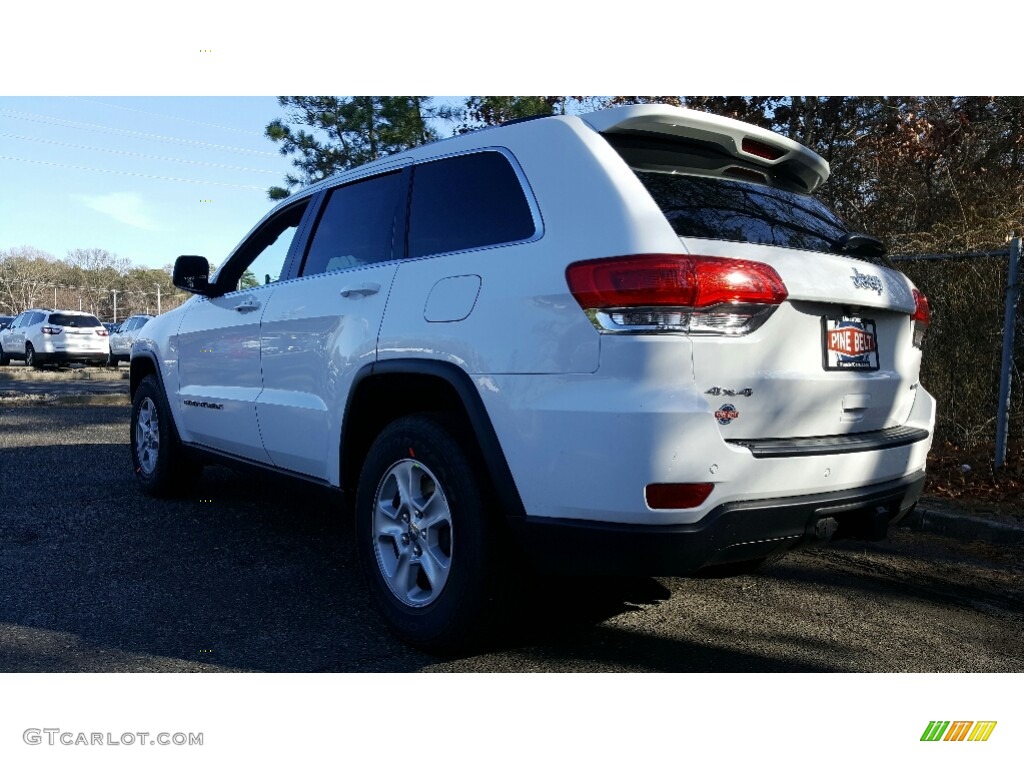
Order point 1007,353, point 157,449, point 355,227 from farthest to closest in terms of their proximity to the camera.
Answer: point 1007,353 → point 157,449 → point 355,227

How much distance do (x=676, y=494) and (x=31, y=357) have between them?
2799 cm

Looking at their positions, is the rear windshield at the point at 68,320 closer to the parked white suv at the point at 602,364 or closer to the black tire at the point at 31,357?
the black tire at the point at 31,357

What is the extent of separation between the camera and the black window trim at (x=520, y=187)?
263 cm

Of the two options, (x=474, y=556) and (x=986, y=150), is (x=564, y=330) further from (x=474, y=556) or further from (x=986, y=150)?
(x=986, y=150)

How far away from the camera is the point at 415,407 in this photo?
3109mm

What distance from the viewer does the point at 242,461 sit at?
427 centimetres

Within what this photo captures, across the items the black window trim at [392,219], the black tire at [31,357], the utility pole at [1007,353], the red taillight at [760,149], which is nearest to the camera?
the red taillight at [760,149]

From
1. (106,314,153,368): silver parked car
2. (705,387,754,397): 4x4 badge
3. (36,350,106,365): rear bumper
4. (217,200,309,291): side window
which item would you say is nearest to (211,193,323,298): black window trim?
(217,200,309,291): side window

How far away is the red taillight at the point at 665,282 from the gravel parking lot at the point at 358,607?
3.46ft

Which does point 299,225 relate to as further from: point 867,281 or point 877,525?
point 877,525

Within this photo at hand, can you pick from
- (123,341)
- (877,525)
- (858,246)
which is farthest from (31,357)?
(877,525)

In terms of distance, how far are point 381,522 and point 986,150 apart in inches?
361

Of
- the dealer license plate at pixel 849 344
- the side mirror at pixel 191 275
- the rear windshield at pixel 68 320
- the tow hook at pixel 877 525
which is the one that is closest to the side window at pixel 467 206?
the dealer license plate at pixel 849 344

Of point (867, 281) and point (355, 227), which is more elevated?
point (355, 227)
